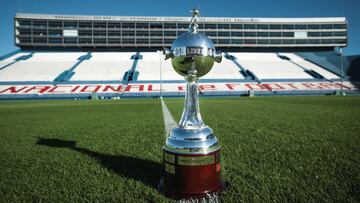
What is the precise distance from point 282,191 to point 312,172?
0.58 metres

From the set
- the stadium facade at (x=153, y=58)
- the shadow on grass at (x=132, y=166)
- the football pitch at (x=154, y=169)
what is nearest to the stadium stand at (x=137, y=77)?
the stadium facade at (x=153, y=58)

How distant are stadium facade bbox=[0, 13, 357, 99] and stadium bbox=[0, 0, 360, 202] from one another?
0.60 ft

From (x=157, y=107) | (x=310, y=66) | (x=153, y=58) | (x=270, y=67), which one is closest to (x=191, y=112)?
(x=157, y=107)

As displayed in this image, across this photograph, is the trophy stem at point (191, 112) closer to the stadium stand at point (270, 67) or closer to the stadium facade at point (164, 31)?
the stadium stand at point (270, 67)

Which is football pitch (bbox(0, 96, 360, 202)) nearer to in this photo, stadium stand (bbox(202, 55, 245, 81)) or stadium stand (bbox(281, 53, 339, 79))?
stadium stand (bbox(202, 55, 245, 81))

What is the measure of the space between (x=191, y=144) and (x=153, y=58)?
40.3 m

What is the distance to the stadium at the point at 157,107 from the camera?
205 centimetres

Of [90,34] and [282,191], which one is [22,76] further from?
[282,191]

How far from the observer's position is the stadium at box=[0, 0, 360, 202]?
205cm

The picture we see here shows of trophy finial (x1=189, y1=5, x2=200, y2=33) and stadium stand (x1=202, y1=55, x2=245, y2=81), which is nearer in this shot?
trophy finial (x1=189, y1=5, x2=200, y2=33)

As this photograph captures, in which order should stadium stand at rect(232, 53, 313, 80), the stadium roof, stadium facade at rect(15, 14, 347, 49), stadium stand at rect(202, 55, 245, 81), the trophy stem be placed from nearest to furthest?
1. the trophy stem
2. stadium stand at rect(202, 55, 245, 81)
3. stadium stand at rect(232, 53, 313, 80)
4. stadium facade at rect(15, 14, 347, 49)
5. the stadium roof

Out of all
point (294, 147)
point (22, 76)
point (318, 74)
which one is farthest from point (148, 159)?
point (318, 74)

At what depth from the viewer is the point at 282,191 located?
5.92 ft

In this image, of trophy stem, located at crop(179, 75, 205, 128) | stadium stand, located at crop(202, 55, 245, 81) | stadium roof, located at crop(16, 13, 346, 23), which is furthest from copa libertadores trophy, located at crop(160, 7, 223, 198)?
stadium roof, located at crop(16, 13, 346, 23)
